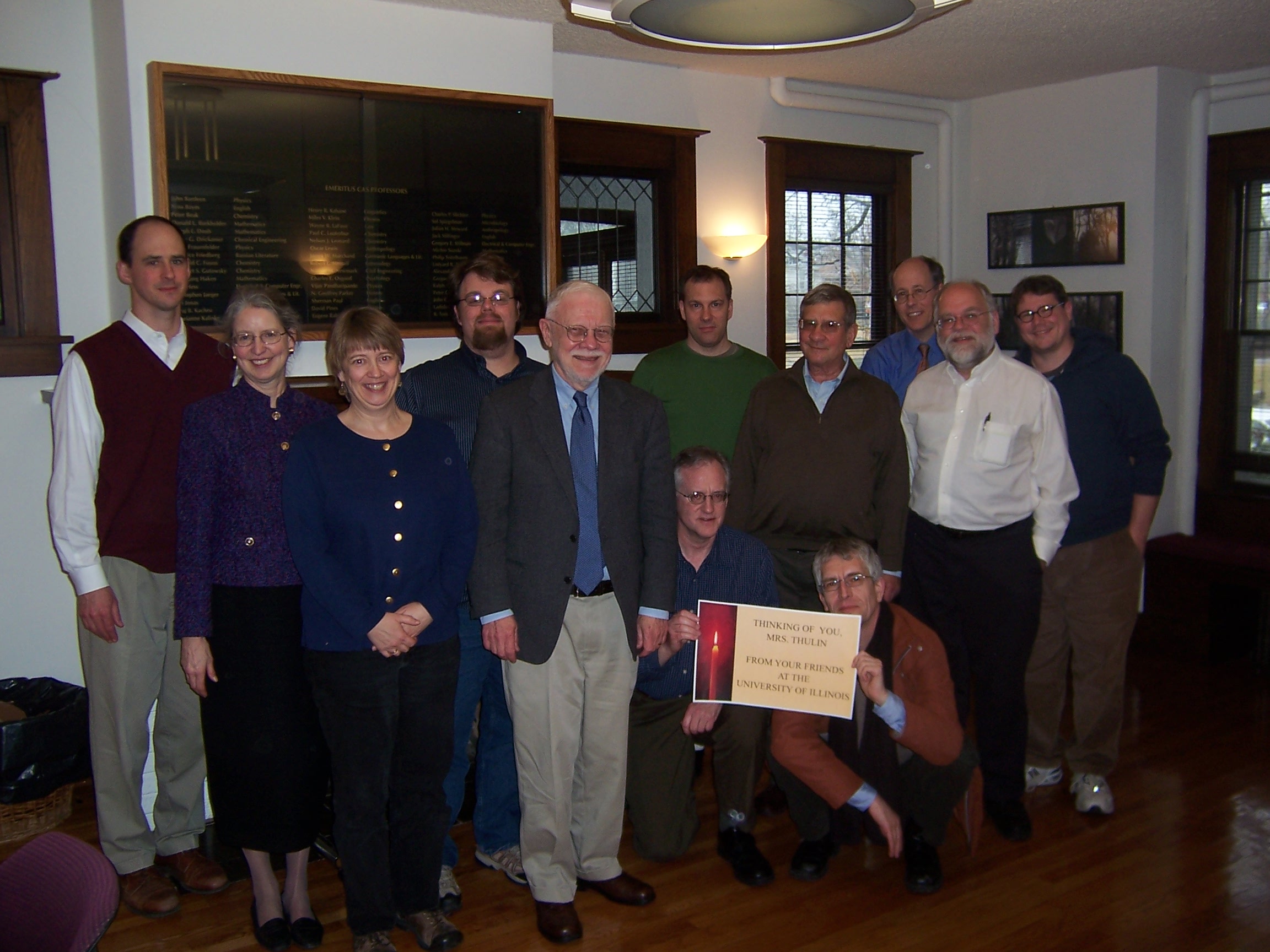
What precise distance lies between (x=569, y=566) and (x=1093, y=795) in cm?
208

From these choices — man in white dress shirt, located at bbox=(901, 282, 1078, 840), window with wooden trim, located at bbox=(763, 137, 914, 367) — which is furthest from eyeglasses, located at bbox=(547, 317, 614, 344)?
window with wooden trim, located at bbox=(763, 137, 914, 367)

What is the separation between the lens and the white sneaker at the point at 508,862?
3016 mm

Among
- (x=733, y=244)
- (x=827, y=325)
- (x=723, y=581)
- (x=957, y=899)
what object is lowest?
(x=957, y=899)

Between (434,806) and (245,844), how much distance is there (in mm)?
495

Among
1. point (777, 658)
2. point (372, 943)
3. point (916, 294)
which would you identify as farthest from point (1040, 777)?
point (372, 943)

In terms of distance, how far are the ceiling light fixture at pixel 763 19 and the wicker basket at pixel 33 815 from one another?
303 centimetres

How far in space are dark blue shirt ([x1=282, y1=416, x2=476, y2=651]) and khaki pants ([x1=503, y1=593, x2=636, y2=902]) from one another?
318 mm

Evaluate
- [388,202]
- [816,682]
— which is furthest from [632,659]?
[388,202]

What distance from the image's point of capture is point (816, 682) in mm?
2900

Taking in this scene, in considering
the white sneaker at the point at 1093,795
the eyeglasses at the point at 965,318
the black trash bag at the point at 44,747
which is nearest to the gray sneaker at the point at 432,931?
the black trash bag at the point at 44,747

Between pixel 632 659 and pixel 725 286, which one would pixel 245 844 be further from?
pixel 725 286

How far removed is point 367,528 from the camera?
240cm

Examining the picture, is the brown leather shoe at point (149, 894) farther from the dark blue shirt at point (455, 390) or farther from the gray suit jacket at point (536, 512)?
the dark blue shirt at point (455, 390)

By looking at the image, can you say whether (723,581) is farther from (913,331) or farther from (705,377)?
(913,331)
